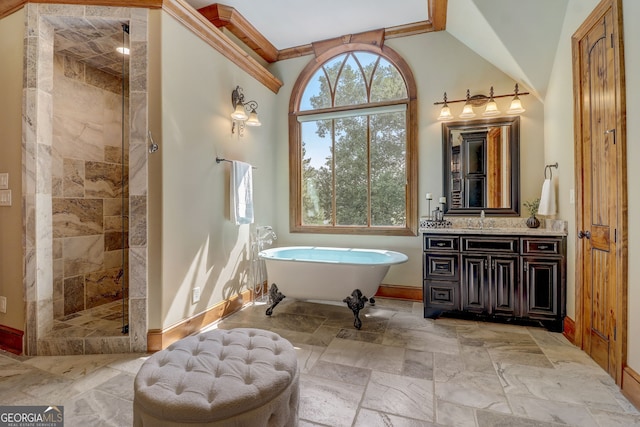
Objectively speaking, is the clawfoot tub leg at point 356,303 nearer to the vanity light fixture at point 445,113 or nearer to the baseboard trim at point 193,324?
the baseboard trim at point 193,324

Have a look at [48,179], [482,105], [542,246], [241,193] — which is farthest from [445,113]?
[48,179]

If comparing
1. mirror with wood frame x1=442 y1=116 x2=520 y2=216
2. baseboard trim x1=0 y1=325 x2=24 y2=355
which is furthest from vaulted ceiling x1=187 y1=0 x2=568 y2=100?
baseboard trim x1=0 y1=325 x2=24 y2=355

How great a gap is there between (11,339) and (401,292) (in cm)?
A: 351

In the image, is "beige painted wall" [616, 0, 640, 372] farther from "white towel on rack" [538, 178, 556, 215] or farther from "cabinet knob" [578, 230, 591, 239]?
"white towel on rack" [538, 178, 556, 215]

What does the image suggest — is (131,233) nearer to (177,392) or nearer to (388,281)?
(177,392)

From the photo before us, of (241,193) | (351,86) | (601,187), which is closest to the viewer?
(601,187)

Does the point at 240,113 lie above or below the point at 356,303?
above

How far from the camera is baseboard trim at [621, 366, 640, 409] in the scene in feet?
5.32

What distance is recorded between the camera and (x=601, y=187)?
2.05 m

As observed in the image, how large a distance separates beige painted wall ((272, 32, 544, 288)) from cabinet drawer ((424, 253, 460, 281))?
59 centimetres

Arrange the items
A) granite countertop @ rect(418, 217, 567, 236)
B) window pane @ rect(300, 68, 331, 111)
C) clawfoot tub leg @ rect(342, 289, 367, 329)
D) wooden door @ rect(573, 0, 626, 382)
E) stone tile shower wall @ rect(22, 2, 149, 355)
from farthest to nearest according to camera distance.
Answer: window pane @ rect(300, 68, 331, 111), clawfoot tub leg @ rect(342, 289, 367, 329), granite countertop @ rect(418, 217, 567, 236), stone tile shower wall @ rect(22, 2, 149, 355), wooden door @ rect(573, 0, 626, 382)

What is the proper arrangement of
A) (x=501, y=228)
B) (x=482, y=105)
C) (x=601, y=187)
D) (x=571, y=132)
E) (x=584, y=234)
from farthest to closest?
1. (x=482, y=105)
2. (x=501, y=228)
3. (x=571, y=132)
4. (x=584, y=234)
5. (x=601, y=187)

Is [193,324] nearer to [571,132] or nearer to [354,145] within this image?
[354,145]

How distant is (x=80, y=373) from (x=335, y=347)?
5.63 ft
